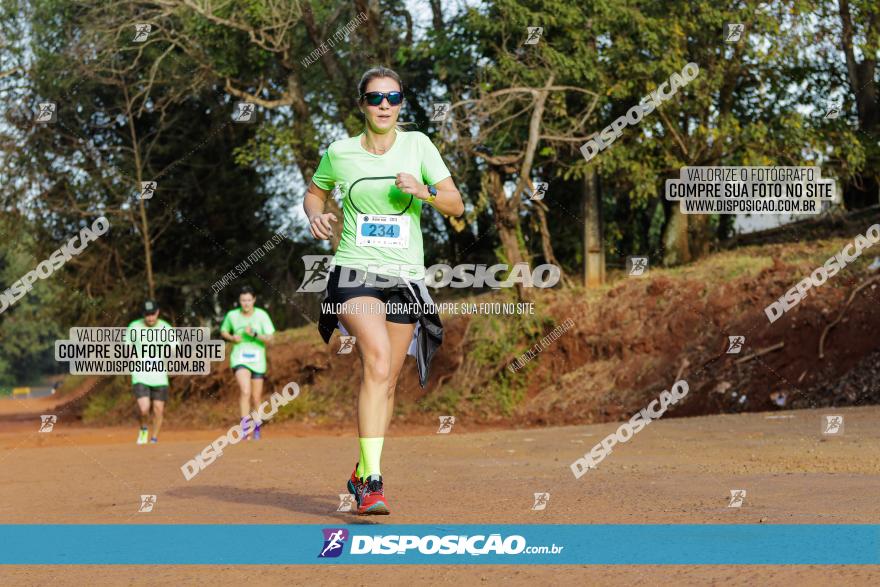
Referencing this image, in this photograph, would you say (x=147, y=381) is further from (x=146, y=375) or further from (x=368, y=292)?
(x=368, y=292)

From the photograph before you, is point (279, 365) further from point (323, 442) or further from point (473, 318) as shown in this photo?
point (323, 442)

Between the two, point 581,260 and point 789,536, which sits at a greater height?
point 581,260

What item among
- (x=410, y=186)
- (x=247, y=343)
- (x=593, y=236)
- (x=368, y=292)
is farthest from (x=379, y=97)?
(x=593, y=236)

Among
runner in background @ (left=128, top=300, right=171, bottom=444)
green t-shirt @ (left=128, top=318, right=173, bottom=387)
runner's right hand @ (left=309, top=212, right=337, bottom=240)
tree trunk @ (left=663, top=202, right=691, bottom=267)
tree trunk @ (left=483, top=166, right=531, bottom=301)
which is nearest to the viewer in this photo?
runner's right hand @ (left=309, top=212, right=337, bottom=240)

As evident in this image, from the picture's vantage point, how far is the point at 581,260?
23.8m

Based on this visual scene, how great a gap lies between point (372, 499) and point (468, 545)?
2.92 ft

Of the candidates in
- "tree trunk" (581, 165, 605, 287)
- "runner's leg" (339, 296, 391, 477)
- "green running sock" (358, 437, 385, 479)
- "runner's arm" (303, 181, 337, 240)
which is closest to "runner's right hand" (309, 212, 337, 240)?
"runner's arm" (303, 181, 337, 240)

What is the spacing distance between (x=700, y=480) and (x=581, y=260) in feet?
48.9

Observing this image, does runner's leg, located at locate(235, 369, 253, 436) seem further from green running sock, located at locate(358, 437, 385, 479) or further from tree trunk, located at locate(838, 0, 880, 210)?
tree trunk, located at locate(838, 0, 880, 210)

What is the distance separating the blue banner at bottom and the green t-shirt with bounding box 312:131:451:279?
4.94 ft

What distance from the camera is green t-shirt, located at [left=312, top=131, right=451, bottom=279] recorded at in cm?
668

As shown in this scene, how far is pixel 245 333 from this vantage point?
16281mm

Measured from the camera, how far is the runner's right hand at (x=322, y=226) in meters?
6.50

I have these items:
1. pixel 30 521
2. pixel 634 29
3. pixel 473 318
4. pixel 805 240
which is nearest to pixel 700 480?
pixel 30 521
